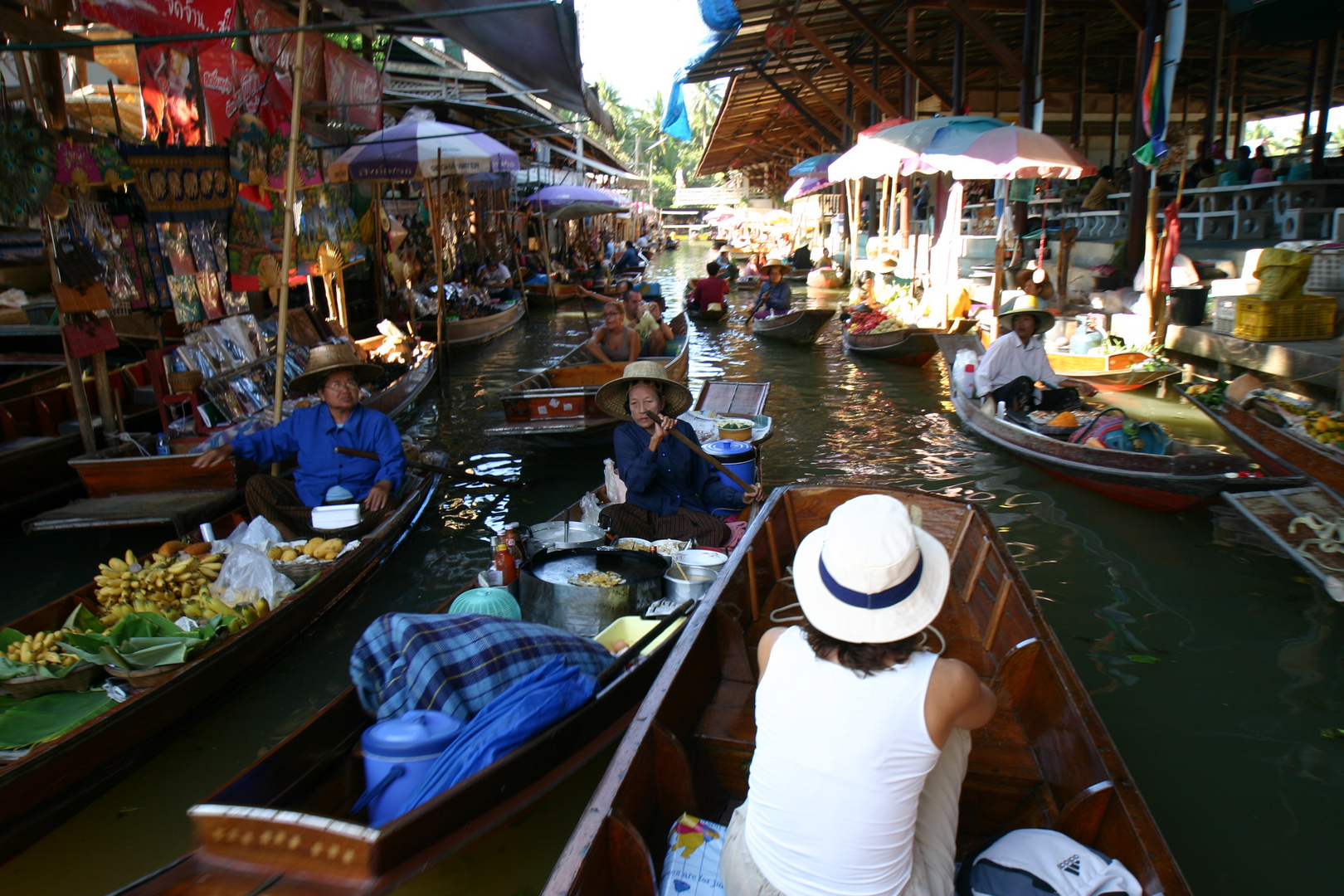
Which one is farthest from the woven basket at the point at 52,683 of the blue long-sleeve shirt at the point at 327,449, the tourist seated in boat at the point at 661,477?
the tourist seated in boat at the point at 661,477

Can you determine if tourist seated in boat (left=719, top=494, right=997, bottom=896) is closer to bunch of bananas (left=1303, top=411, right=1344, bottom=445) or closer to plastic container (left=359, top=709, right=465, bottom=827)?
plastic container (left=359, top=709, right=465, bottom=827)

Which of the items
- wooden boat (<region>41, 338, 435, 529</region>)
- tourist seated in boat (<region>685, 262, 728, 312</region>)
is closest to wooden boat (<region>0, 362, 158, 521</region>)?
wooden boat (<region>41, 338, 435, 529</region>)

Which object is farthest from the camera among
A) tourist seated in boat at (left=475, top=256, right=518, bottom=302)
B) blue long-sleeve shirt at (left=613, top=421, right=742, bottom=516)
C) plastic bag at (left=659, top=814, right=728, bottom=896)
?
tourist seated in boat at (left=475, top=256, right=518, bottom=302)

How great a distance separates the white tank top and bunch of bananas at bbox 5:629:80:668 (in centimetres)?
314

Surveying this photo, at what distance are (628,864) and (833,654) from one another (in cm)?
78

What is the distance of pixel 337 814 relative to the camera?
2.80 m

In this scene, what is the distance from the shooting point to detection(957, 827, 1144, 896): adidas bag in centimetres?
204

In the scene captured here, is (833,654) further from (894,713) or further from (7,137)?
(7,137)

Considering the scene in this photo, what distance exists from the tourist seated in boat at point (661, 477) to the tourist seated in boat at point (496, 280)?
42.2 feet

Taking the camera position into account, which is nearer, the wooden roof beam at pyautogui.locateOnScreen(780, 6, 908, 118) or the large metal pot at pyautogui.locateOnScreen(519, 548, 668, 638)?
the large metal pot at pyautogui.locateOnScreen(519, 548, 668, 638)

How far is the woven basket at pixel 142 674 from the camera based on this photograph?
358cm

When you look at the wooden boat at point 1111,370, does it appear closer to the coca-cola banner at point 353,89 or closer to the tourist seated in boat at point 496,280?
the coca-cola banner at point 353,89

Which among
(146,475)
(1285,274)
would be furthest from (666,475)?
(1285,274)

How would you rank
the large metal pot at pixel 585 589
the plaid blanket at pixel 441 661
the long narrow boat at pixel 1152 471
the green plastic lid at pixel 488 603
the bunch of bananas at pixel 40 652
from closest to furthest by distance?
the plaid blanket at pixel 441 661 < the bunch of bananas at pixel 40 652 < the green plastic lid at pixel 488 603 < the large metal pot at pixel 585 589 < the long narrow boat at pixel 1152 471
